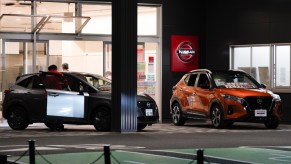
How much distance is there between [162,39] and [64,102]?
27.1ft

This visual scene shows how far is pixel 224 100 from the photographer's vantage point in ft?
71.2

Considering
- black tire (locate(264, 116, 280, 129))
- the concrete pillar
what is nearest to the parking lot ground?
the concrete pillar

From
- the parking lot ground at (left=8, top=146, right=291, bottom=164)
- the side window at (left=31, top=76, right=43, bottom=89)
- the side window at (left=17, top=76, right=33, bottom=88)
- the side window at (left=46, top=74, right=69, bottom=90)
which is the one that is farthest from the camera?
the side window at (left=17, top=76, right=33, bottom=88)

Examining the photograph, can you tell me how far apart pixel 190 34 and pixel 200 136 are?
1044 centimetres

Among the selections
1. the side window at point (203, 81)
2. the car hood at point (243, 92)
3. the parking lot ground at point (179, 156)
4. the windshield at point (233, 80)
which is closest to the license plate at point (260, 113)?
the car hood at point (243, 92)

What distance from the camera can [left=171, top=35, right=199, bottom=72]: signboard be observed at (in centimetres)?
2833

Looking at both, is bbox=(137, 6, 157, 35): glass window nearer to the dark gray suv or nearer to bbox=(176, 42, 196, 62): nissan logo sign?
bbox=(176, 42, 196, 62): nissan logo sign

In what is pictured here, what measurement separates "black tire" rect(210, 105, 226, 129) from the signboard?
611 cm

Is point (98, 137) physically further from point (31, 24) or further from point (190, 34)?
point (190, 34)

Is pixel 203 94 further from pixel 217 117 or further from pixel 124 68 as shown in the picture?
pixel 124 68

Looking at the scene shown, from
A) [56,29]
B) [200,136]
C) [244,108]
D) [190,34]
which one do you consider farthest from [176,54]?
[200,136]

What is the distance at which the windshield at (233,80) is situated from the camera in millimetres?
22625

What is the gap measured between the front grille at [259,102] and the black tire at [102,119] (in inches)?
161

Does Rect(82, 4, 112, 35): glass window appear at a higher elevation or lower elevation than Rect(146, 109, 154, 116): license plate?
higher
